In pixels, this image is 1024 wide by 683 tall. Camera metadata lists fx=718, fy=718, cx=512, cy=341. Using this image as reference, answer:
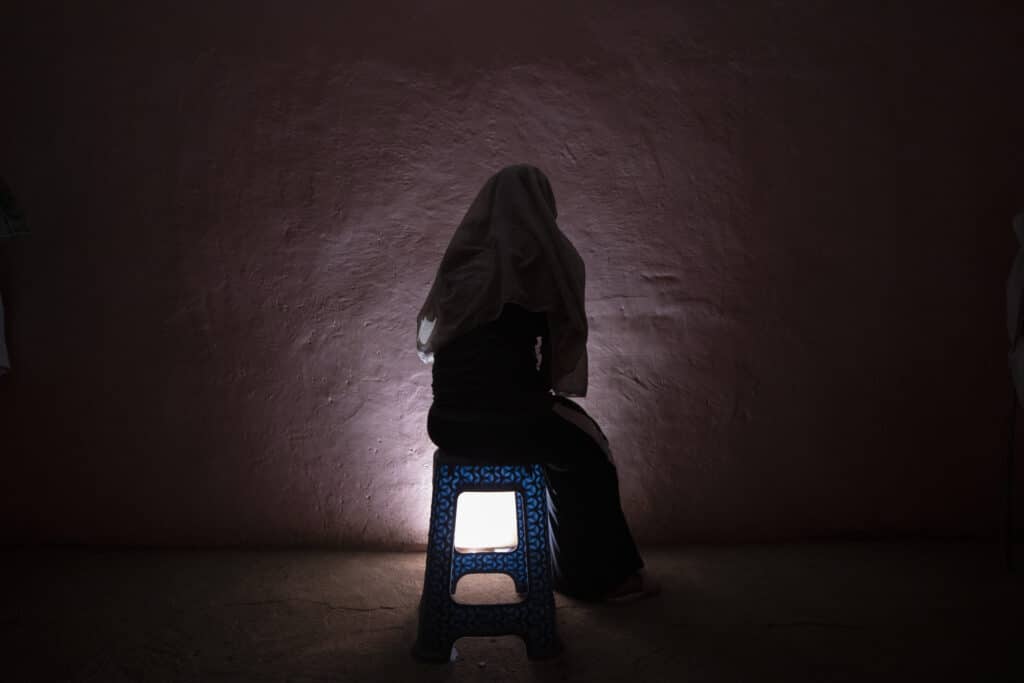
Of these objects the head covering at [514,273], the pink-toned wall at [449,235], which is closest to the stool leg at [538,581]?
the head covering at [514,273]

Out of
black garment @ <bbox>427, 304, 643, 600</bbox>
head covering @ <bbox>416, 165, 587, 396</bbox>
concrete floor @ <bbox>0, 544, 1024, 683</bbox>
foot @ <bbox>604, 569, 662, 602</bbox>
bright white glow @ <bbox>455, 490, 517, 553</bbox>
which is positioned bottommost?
concrete floor @ <bbox>0, 544, 1024, 683</bbox>

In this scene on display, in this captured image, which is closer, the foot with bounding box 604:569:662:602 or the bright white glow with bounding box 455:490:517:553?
the foot with bounding box 604:569:662:602

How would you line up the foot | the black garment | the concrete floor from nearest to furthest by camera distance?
the concrete floor, the black garment, the foot

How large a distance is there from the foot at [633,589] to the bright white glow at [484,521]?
1.88 feet

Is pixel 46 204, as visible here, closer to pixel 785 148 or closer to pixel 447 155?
pixel 447 155

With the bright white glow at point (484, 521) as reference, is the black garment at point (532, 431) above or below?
above

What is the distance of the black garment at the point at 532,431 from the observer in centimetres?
190

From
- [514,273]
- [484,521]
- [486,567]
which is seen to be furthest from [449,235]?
[486,567]

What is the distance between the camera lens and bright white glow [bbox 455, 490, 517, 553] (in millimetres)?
2732

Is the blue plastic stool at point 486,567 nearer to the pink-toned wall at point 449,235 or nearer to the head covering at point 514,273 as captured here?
the head covering at point 514,273

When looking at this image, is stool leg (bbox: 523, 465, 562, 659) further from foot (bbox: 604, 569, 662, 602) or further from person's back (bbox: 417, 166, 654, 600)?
foot (bbox: 604, 569, 662, 602)

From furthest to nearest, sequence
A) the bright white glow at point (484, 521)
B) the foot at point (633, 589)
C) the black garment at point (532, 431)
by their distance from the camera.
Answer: the bright white glow at point (484, 521), the foot at point (633, 589), the black garment at point (532, 431)

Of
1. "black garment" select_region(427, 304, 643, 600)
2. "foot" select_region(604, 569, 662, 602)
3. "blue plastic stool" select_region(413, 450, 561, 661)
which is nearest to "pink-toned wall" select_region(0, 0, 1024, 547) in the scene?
"foot" select_region(604, 569, 662, 602)

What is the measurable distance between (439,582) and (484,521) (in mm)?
880
